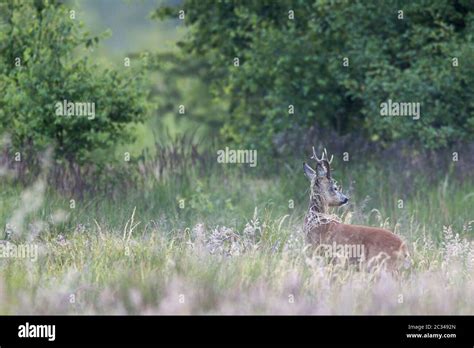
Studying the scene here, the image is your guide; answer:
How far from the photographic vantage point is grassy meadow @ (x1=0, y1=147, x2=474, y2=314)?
998cm

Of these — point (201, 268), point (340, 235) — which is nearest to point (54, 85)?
point (340, 235)

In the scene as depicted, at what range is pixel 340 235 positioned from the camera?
38.0ft

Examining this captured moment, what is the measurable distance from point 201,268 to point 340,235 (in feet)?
5.39

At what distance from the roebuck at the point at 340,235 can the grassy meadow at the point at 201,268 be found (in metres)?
0.20

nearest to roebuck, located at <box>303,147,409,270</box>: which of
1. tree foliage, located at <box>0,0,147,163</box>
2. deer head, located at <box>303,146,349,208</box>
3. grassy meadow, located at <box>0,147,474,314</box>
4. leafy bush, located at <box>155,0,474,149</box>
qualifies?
deer head, located at <box>303,146,349,208</box>

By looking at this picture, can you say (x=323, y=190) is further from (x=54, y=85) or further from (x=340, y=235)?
(x=54, y=85)

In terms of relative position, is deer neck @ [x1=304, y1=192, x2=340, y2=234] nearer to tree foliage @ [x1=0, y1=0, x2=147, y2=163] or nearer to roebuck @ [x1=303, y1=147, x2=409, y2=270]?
roebuck @ [x1=303, y1=147, x2=409, y2=270]

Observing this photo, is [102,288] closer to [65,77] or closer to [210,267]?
[210,267]

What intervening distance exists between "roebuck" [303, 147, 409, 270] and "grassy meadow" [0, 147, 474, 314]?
0.20 m

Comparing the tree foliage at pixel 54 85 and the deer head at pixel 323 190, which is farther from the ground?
the tree foliage at pixel 54 85

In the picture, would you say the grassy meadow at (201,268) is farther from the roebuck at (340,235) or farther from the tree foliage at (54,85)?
the tree foliage at (54,85)

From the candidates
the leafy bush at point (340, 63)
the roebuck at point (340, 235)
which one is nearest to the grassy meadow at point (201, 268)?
the roebuck at point (340, 235)

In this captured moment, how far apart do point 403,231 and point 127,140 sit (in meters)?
5.42

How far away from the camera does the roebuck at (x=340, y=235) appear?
1112 centimetres
